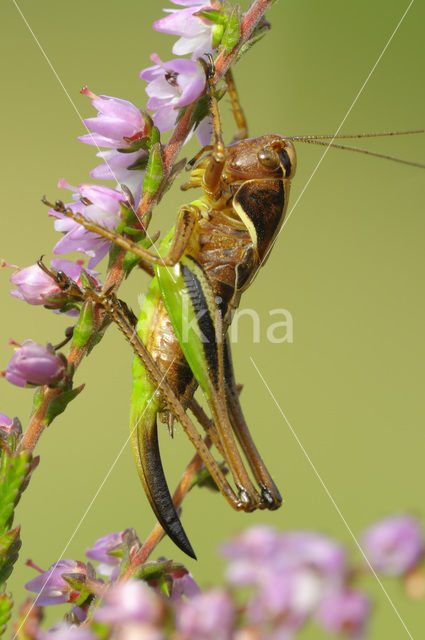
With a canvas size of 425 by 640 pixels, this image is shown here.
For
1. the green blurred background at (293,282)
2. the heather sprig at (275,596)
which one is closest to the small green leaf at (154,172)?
the heather sprig at (275,596)

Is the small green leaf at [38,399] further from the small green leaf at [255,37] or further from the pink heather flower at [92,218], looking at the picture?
the small green leaf at [255,37]

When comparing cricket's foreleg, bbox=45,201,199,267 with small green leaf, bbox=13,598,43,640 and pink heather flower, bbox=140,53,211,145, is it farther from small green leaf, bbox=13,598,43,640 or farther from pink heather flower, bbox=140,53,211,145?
small green leaf, bbox=13,598,43,640

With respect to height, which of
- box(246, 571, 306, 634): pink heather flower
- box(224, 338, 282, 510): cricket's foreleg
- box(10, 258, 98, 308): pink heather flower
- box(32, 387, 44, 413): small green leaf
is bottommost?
box(224, 338, 282, 510): cricket's foreleg

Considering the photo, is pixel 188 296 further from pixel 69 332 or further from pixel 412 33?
pixel 412 33

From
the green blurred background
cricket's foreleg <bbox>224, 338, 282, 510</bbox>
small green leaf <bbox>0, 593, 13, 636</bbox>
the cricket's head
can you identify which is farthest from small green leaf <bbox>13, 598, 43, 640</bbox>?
Answer: the green blurred background

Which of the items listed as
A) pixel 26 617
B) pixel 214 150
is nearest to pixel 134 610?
pixel 26 617

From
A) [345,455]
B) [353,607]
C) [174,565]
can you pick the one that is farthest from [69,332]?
[345,455]

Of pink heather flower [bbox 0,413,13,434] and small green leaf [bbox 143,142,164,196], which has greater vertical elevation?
small green leaf [bbox 143,142,164,196]
